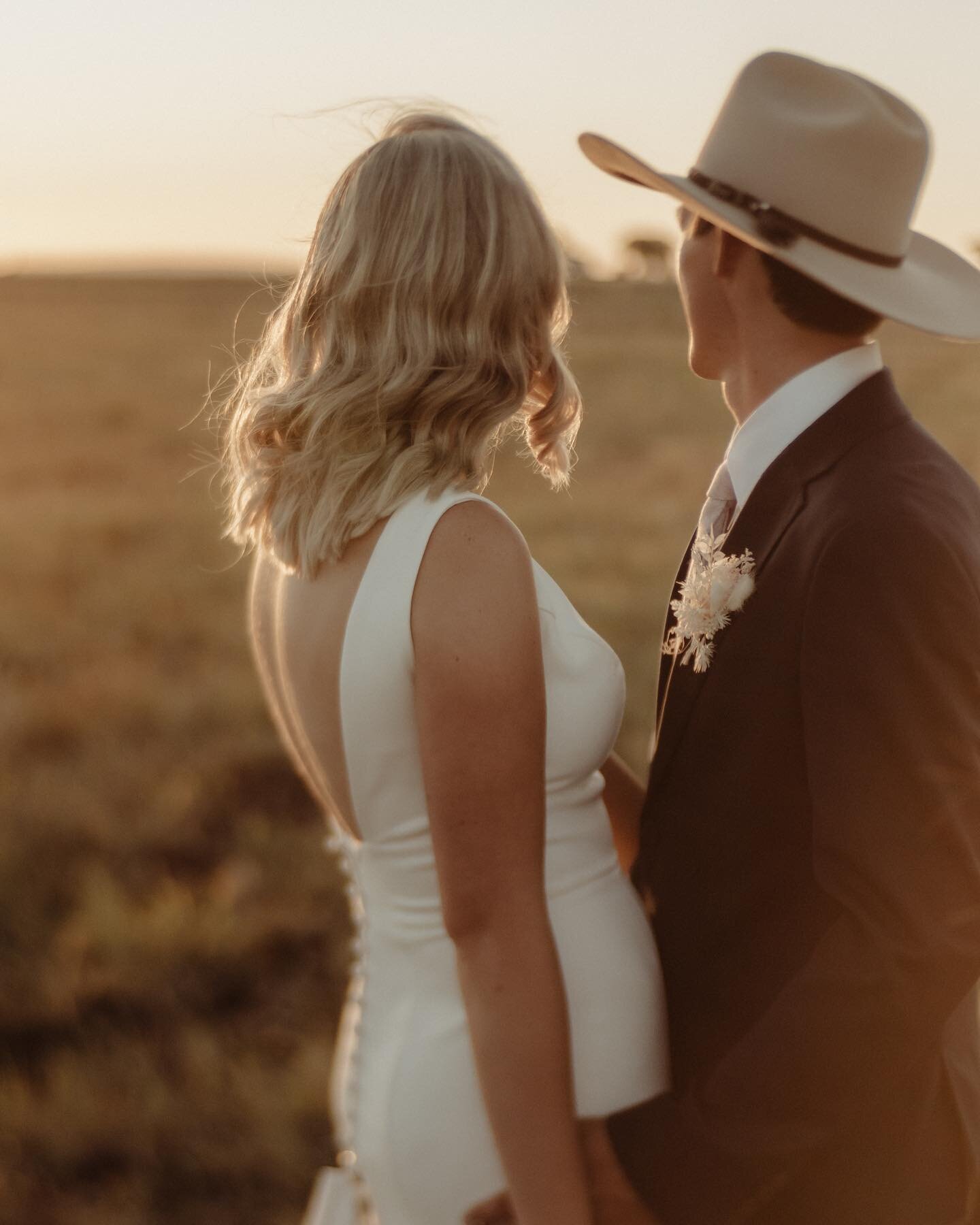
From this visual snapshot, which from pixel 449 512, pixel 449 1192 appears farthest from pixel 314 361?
pixel 449 1192

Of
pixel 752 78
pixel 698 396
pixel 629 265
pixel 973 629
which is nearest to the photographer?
pixel 973 629

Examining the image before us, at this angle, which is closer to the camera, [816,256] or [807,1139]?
[807,1139]

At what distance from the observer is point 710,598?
1.92 metres

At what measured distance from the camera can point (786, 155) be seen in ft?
6.68

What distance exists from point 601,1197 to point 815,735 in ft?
2.61

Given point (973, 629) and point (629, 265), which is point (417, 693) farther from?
point (629, 265)

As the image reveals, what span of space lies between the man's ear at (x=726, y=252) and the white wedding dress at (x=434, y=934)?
2.22ft

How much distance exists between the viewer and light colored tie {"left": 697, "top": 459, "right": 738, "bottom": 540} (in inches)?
85.8

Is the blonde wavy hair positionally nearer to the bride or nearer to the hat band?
the bride

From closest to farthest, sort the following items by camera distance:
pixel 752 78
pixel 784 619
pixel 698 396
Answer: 1. pixel 784 619
2. pixel 752 78
3. pixel 698 396

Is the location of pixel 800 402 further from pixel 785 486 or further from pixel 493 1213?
pixel 493 1213

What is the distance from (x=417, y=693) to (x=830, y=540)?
2.08 ft

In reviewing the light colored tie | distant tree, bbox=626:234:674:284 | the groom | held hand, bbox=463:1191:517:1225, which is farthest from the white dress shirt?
distant tree, bbox=626:234:674:284

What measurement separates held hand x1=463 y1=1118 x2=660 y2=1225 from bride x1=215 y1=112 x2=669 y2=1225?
0.09ft
